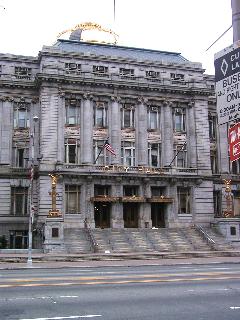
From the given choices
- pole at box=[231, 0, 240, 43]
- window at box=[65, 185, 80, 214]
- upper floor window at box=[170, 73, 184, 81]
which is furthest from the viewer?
upper floor window at box=[170, 73, 184, 81]

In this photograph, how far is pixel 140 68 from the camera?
56094 mm

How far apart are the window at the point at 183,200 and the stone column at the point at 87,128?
1101cm

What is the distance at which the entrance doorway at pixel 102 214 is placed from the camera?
51.0 meters

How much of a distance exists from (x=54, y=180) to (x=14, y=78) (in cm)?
1577

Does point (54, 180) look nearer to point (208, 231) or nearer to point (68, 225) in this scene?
point (68, 225)

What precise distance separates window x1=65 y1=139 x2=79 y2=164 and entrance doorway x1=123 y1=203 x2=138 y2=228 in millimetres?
7655

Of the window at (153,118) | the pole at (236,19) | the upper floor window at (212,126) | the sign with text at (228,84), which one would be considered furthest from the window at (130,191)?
the pole at (236,19)

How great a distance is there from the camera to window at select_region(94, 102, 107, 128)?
52969 mm

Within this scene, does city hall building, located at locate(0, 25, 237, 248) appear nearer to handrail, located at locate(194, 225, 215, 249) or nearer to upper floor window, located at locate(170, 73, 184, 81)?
upper floor window, located at locate(170, 73, 184, 81)

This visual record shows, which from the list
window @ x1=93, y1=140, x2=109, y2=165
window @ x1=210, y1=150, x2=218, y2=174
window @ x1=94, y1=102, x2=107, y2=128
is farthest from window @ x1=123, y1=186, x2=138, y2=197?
window @ x1=210, y1=150, x2=218, y2=174

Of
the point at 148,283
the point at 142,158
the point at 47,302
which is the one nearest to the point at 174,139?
the point at 142,158

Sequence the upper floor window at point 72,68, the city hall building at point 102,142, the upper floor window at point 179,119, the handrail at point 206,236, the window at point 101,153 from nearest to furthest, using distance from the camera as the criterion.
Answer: the handrail at point 206,236, the city hall building at point 102,142, the window at point 101,153, the upper floor window at point 72,68, the upper floor window at point 179,119

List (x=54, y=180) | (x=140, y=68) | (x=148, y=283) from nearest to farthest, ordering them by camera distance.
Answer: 1. (x=148, y=283)
2. (x=54, y=180)
3. (x=140, y=68)

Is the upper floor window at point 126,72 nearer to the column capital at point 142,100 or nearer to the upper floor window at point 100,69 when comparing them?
the upper floor window at point 100,69
